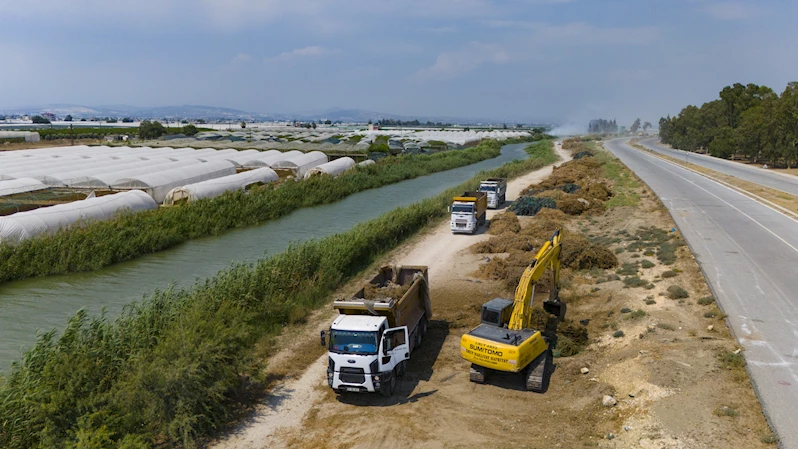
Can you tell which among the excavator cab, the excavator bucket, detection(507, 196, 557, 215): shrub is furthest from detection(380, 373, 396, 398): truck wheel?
detection(507, 196, 557, 215): shrub

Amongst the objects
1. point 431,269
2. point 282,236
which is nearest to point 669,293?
point 431,269

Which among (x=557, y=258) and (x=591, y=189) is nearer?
(x=557, y=258)

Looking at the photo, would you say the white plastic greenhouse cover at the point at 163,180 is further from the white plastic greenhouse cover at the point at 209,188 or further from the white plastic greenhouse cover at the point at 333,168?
the white plastic greenhouse cover at the point at 333,168

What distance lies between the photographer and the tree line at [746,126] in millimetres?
63531

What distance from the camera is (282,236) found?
3522 cm

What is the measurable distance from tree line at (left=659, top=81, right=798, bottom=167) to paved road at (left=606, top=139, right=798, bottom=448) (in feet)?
99.2

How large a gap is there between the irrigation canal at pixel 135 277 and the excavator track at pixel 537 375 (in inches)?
480

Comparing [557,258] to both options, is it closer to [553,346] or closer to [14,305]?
[553,346]

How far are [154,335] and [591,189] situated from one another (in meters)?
40.1

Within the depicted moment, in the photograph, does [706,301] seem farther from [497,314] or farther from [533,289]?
[497,314]

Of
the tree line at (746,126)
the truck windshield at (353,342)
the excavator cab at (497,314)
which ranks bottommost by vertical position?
the truck windshield at (353,342)

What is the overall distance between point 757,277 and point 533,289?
9.92m

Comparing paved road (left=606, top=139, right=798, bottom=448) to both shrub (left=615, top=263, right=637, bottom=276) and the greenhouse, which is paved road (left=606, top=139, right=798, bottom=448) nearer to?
shrub (left=615, top=263, right=637, bottom=276)

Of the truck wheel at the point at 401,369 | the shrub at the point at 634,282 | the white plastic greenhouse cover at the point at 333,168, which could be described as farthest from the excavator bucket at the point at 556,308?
the white plastic greenhouse cover at the point at 333,168
